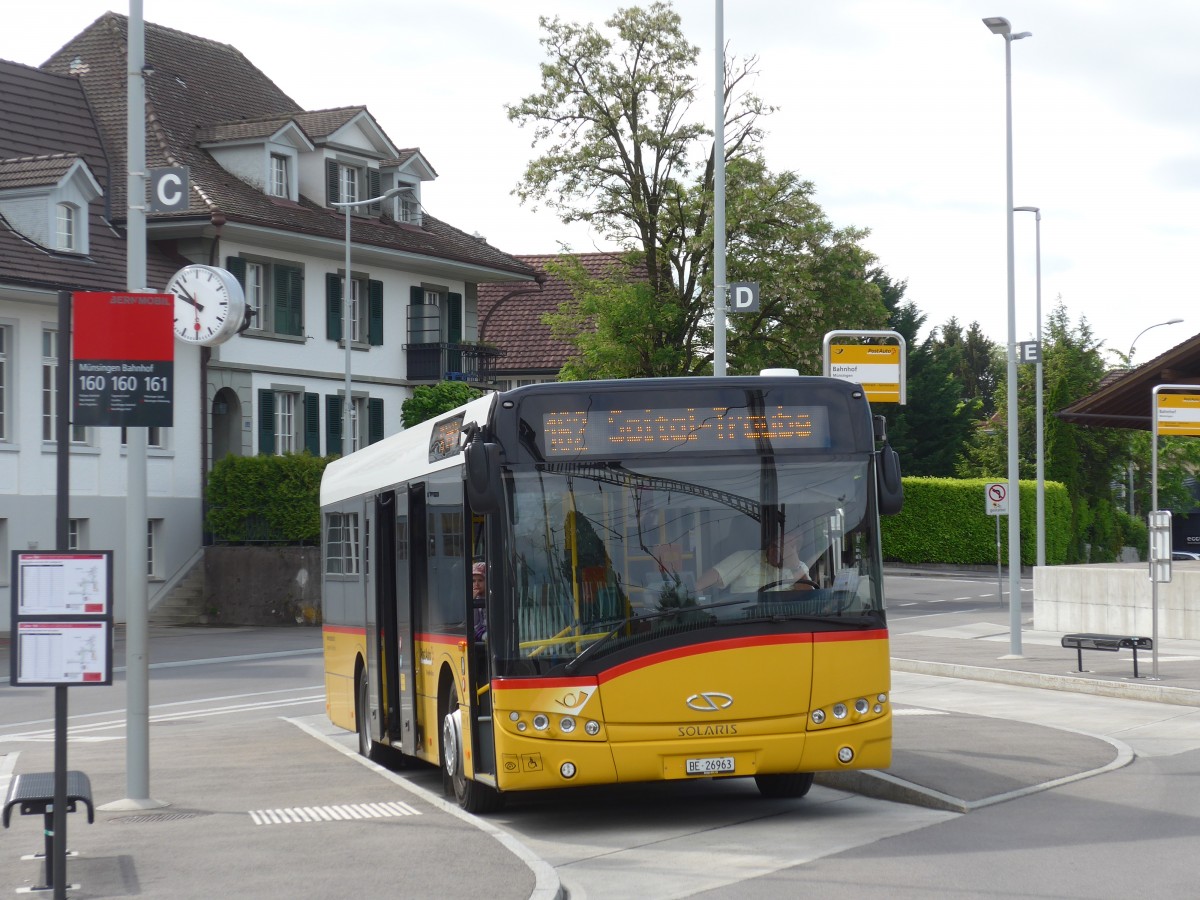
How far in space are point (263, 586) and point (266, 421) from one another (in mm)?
4961

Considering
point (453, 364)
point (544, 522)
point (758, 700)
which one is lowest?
point (758, 700)

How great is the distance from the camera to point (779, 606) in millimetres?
11188

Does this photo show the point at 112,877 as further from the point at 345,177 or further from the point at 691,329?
the point at 345,177

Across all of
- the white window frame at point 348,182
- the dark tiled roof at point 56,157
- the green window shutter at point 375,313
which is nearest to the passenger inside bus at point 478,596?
the dark tiled roof at point 56,157

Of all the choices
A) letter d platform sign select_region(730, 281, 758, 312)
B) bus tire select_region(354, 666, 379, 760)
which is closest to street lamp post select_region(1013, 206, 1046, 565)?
letter d platform sign select_region(730, 281, 758, 312)

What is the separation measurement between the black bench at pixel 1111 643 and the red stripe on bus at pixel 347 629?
31.6 feet

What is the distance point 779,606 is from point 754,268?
117 feet

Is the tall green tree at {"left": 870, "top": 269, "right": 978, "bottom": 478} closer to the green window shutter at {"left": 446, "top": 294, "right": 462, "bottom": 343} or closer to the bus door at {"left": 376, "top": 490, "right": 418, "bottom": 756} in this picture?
the green window shutter at {"left": 446, "top": 294, "right": 462, "bottom": 343}

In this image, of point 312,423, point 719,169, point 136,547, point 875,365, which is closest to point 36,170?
point 312,423

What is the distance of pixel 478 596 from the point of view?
11797 millimetres

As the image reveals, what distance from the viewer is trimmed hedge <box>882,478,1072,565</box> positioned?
6306 centimetres

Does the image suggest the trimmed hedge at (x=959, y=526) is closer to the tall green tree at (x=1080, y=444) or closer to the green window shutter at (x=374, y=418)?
the tall green tree at (x=1080, y=444)

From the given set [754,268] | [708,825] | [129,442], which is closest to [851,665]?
[708,825]

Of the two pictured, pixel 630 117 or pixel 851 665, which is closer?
pixel 851 665
